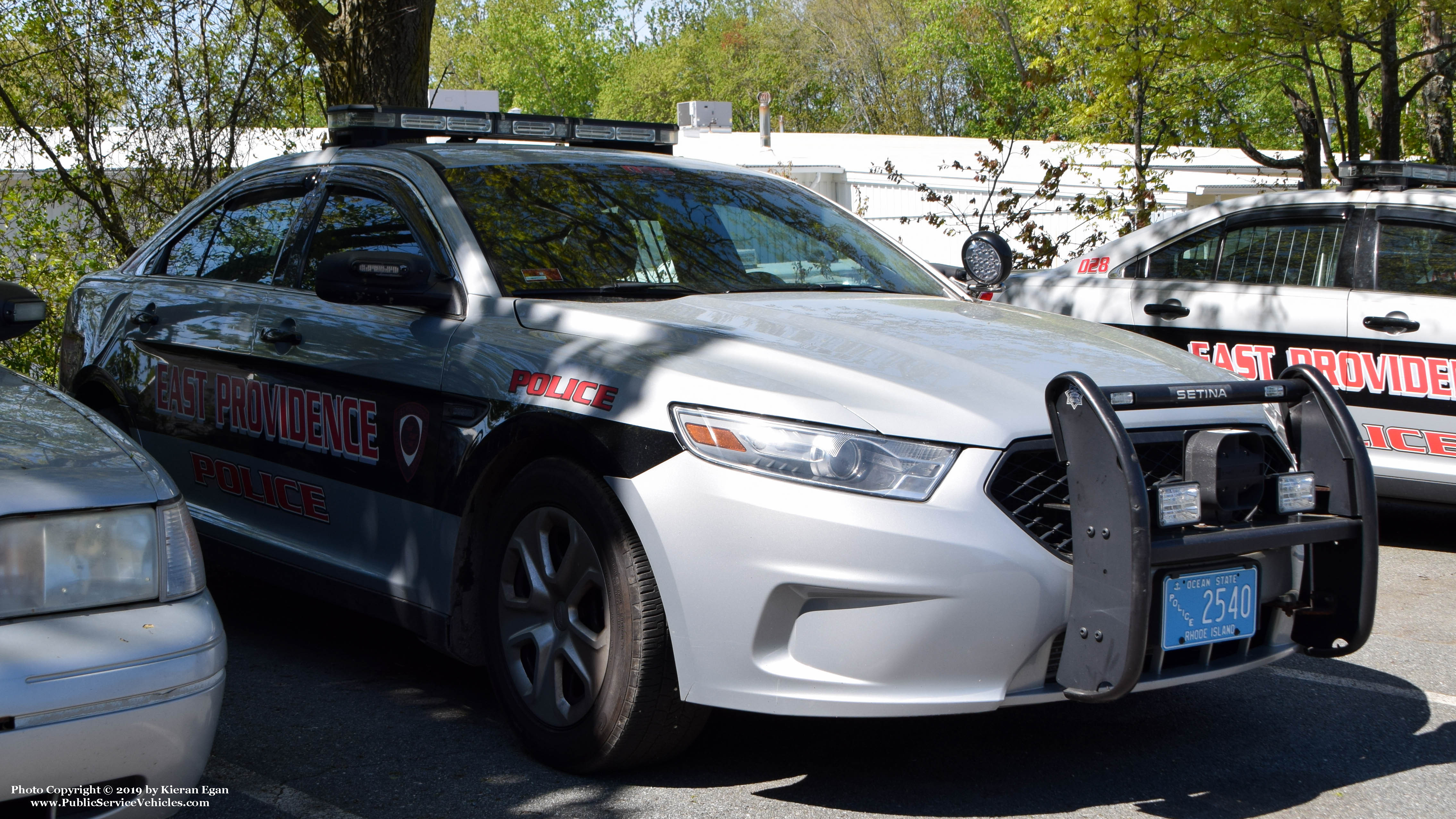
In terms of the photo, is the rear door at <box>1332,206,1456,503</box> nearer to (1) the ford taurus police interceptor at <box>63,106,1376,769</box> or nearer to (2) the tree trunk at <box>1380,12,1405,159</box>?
(1) the ford taurus police interceptor at <box>63,106,1376,769</box>

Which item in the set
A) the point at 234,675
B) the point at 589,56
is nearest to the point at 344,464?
the point at 234,675

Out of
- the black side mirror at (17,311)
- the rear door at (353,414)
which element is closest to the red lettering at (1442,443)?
the rear door at (353,414)

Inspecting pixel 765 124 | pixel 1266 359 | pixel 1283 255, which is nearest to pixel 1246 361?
pixel 1266 359

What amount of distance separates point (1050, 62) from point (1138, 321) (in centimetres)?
822

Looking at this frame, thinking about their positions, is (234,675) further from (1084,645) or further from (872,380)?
(1084,645)

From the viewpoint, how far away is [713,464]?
3.07 metres

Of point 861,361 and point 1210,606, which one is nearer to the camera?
point 1210,606

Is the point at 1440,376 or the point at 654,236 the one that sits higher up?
the point at 654,236

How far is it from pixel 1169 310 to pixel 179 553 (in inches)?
216

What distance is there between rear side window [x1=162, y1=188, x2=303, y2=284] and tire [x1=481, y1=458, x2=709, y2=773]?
1679 millimetres

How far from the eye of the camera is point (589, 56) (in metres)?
74.7

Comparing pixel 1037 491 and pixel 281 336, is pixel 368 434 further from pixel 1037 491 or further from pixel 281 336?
→ pixel 1037 491

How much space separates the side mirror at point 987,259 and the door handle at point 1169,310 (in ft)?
6.94

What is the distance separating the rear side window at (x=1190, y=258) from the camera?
23.2 ft
